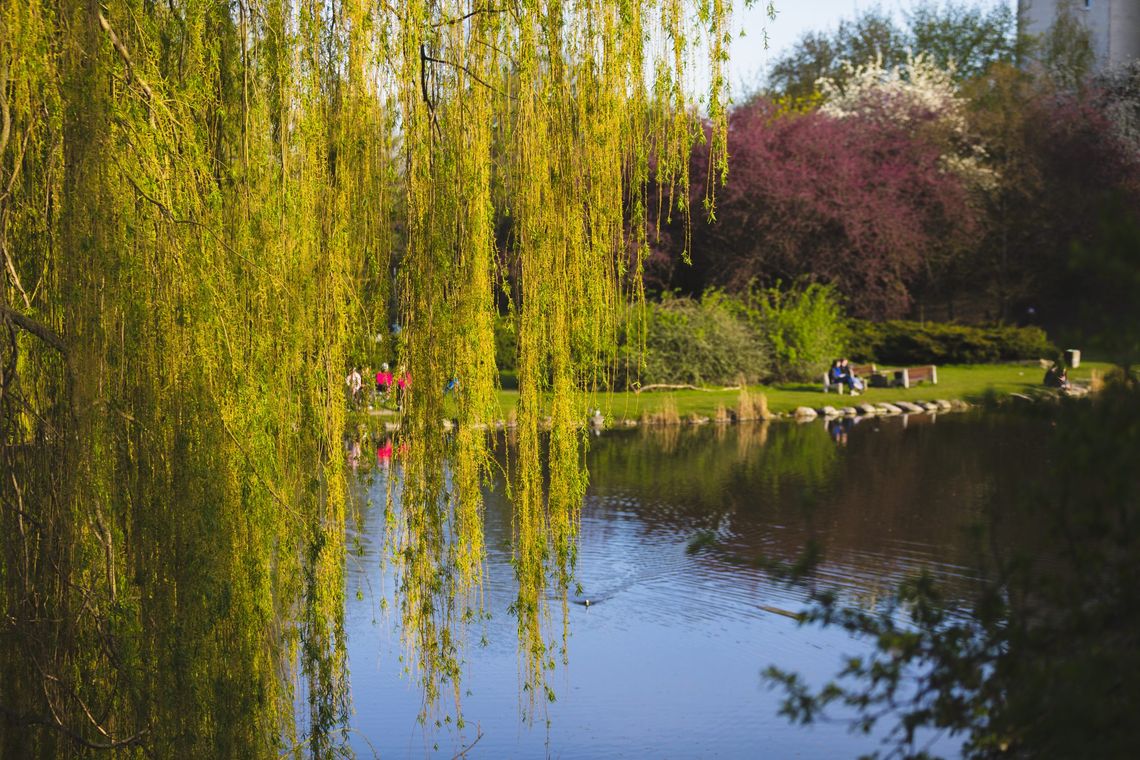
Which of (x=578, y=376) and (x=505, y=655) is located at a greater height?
(x=578, y=376)

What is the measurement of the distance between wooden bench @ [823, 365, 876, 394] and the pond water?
669 centimetres

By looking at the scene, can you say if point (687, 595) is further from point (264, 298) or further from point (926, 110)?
point (926, 110)

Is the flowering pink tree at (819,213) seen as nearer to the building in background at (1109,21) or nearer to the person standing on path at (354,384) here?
the building in background at (1109,21)

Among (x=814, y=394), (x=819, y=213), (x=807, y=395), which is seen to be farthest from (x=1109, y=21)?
(x=807, y=395)

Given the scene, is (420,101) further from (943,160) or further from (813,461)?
(943,160)

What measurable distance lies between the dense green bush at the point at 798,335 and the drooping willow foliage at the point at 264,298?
2199 centimetres

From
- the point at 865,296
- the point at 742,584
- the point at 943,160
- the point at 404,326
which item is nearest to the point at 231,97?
the point at 404,326

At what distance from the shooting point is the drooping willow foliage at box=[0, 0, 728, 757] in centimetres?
486

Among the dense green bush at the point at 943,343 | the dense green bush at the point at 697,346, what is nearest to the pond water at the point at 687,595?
the dense green bush at the point at 697,346

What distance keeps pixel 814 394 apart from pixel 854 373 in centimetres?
256

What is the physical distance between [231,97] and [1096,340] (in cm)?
417

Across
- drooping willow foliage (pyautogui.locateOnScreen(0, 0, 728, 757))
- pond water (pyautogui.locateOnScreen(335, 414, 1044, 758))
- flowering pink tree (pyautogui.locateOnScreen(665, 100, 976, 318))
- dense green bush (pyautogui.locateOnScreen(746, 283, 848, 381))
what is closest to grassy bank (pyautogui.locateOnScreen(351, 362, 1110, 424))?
dense green bush (pyautogui.locateOnScreen(746, 283, 848, 381))

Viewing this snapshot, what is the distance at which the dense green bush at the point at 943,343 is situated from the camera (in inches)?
1241

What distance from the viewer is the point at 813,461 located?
18.2m
